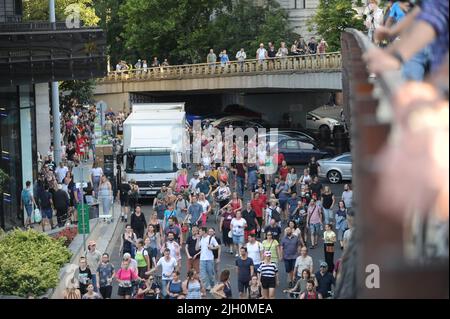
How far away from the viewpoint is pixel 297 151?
43375 millimetres

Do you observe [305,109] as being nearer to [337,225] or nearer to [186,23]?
[186,23]

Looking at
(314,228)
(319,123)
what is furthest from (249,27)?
(314,228)

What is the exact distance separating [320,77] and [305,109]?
13125 millimetres

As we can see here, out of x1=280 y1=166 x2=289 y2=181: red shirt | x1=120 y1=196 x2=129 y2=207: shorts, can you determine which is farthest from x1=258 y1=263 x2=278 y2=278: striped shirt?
x1=280 y1=166 x2=289 y2=181: red shirt

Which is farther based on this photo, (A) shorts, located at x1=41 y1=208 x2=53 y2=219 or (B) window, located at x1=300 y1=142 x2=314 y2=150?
(B) window, located at x1=300 y1=142 x2=314 y2=150

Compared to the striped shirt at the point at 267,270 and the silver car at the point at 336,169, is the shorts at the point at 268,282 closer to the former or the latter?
the striped shirt at the point at 267,270

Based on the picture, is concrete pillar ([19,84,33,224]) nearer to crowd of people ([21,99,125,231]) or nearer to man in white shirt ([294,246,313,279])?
crowd of people ([21,99,125,231])

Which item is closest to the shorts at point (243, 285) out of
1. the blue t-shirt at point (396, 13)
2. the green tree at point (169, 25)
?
the blue t-shirt at point (396, 13)

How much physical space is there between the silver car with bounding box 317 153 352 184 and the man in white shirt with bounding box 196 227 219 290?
18.4 meters

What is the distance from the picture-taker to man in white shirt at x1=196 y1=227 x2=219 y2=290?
763 inches

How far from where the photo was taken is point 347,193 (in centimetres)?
2556

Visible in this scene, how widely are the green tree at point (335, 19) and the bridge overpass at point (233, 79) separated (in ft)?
5.63

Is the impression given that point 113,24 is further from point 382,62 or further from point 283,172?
point 382,62
